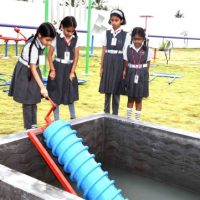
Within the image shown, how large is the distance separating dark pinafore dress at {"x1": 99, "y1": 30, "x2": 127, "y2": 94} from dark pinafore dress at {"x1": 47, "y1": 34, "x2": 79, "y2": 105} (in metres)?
0.48

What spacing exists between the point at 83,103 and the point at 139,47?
71.3 inches

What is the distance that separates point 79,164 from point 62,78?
192cm

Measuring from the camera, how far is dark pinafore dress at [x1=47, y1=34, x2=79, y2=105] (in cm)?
386

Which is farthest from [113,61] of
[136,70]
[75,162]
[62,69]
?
[75,162]

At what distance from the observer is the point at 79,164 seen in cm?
207

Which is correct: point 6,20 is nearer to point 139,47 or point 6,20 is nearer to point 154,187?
point 139,47

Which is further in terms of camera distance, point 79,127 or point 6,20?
point 6,20

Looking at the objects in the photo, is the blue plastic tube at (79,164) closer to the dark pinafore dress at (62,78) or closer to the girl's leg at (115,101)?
the dark pinafore dress at (62,78)

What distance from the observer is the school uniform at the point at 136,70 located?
13.0ft

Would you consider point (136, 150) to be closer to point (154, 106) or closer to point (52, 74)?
point (52, 74)

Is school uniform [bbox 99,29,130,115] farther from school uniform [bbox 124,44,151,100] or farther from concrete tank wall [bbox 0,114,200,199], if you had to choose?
concrete tank wall [bbox 0,114,200,199]

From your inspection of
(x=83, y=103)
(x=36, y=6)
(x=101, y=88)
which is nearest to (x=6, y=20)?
(x=36, y=6)

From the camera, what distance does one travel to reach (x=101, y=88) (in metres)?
4.28

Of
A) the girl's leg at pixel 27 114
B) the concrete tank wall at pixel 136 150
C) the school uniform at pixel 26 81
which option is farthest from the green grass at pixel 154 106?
the concrete tank wall at pixel 136 150
